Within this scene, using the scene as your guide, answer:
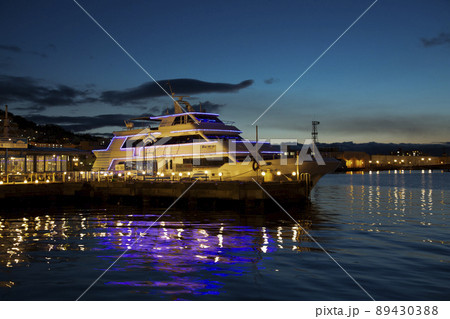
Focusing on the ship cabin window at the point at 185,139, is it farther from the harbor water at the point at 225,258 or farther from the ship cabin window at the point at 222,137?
the harbor water at the point at 225,258

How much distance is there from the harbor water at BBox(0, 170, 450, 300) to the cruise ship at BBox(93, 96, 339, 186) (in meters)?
7.88

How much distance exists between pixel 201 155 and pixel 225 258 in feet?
79.6

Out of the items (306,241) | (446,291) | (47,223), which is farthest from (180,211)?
(446,291)

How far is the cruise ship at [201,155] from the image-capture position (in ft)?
114

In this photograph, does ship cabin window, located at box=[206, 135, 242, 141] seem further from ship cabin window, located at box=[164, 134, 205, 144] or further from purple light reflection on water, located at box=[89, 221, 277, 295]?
purple light reflection on water, located at box=[89, 221, 277, 295]

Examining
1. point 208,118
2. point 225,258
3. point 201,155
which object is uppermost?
point 208,118

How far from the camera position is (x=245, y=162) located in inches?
1372

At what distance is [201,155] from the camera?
3922cm

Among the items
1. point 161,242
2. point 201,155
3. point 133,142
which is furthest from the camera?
point 133,142

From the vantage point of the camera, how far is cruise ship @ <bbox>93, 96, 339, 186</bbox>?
34.8 meters

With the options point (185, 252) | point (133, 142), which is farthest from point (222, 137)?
point (185, 252)

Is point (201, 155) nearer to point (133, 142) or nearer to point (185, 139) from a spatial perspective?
point (185, 139)
